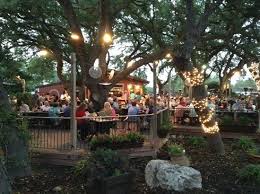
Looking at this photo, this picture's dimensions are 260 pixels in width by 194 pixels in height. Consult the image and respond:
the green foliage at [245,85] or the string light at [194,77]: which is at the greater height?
the green foliage at [245,85]

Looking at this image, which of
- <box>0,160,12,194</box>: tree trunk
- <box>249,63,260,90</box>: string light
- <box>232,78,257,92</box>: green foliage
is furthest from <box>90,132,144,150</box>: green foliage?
<box>232,78,257,92</box>: green foliage

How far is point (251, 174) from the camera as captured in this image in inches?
432

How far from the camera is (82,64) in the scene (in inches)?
Result: 829

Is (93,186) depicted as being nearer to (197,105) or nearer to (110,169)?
(110,169)

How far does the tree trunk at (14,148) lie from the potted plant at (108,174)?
1869 millimetres

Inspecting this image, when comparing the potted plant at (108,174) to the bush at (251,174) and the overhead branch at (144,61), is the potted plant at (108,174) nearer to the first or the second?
the bush at (251,174)

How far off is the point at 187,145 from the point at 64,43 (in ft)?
43.4

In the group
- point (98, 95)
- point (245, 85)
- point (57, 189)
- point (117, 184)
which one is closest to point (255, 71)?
point (98, 95)

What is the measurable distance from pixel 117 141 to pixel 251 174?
4.06 metres

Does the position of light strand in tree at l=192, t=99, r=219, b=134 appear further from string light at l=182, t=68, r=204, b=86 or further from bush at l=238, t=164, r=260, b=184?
bush at l=238, t=164, r=260, b=184

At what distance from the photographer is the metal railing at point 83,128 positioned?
13.9m

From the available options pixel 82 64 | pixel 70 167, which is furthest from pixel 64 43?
pixel 70 167

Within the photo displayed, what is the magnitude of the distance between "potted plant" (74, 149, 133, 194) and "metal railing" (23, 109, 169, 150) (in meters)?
3.57

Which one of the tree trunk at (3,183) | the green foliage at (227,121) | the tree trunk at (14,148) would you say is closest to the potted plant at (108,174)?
the tree trunk at (14,148)
